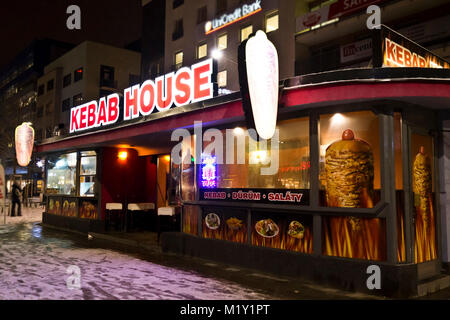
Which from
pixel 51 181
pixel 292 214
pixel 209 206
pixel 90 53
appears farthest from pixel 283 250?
pixel 90 53

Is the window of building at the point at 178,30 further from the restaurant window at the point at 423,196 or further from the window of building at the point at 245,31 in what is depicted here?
the restaurant window at the point at 423,196

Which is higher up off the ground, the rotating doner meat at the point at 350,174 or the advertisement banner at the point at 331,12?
the advertisement banner at the point at 331,12

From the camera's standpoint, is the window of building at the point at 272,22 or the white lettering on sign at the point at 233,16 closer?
the window of building at the point at 272,22

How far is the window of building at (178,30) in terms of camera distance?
3197 centimetres

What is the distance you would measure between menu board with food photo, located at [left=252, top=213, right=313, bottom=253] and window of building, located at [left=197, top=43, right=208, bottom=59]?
23.8m

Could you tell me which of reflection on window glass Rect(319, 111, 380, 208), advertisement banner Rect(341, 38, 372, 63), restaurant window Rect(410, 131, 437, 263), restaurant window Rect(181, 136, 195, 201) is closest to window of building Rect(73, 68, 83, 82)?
advertisement banner Rect(341, 38, 372, 63)

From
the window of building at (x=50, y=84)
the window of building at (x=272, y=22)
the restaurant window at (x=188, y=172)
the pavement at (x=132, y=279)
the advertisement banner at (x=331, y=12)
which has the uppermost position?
the window of building at (x=50, y=84)

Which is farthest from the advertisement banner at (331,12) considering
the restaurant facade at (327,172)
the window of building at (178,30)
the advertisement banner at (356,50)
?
the window of building at (178,30)

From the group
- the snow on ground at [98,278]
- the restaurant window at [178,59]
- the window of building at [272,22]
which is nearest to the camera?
the snow on ground at [98,278]

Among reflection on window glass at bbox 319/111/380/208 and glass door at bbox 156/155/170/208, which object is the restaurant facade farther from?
glass door at bbox 156/155/170/208

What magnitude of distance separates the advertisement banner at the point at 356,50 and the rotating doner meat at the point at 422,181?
45.7ft

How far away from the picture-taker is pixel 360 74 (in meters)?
6.26

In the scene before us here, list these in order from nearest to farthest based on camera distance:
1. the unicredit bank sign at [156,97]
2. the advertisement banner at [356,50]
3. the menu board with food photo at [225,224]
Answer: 1. the menu board with food photo at [225,224]
2. the unicredit bank sign at [156,97]
3. the advertisement banner at [356,50]
